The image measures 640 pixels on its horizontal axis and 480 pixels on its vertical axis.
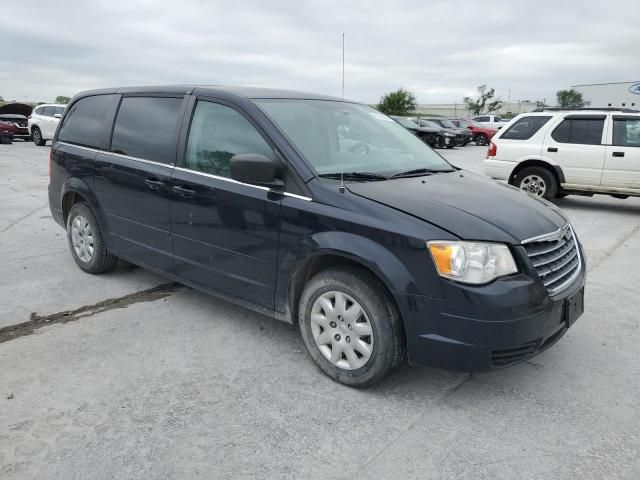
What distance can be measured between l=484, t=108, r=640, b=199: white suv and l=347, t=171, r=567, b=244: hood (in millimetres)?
5965

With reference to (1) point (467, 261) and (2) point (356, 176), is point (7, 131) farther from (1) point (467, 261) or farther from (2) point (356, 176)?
(1) point (467, 261)

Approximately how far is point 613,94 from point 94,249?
52.0 metres

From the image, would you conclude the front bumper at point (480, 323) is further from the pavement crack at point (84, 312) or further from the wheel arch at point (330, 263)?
the pavement crack at point (84, 312)

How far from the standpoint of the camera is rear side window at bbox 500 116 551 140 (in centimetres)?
944

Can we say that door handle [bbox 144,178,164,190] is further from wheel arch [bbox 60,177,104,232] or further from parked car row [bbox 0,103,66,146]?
parked car row [bbox 0,103,66,146]

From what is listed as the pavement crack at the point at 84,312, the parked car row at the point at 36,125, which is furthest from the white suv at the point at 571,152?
the parked car row at the point at 36,125

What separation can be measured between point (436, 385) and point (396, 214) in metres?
1.09

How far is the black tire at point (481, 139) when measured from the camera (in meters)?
29.3

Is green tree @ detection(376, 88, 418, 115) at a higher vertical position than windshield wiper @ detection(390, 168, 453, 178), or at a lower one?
higher

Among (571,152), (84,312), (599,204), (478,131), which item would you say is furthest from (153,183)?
(478,131)

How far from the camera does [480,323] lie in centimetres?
261

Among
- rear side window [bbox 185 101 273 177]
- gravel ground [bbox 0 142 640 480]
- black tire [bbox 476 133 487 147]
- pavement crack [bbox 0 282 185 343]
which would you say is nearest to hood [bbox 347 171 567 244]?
rear side window [bbox 185 101 273 177]

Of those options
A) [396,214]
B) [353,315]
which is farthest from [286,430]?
[396,214]

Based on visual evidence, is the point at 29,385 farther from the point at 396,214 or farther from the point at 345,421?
the point at 396,214
